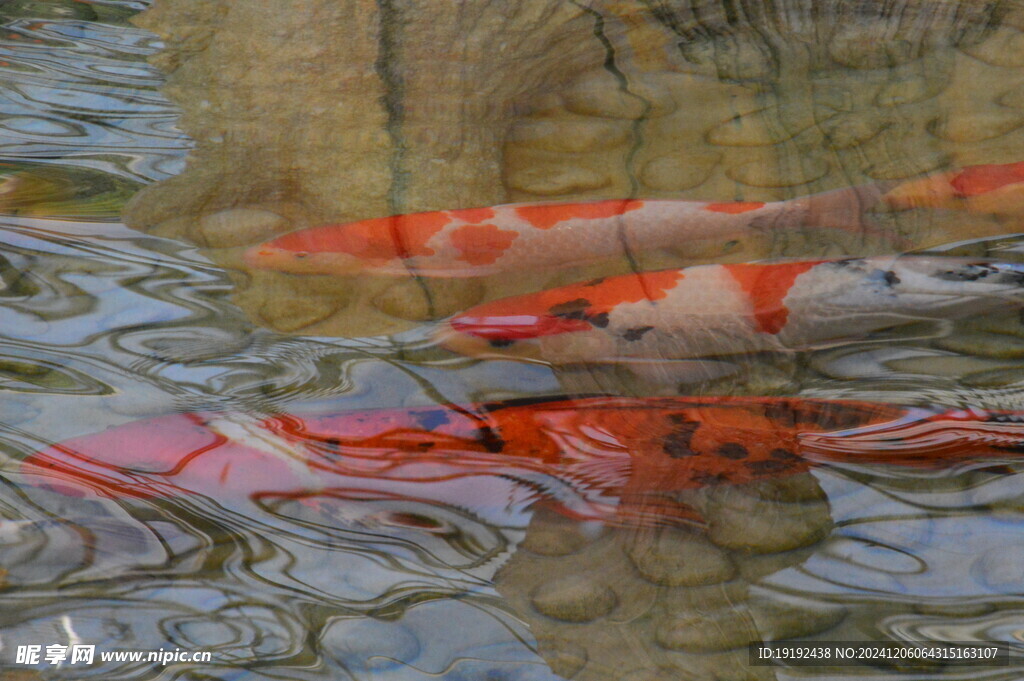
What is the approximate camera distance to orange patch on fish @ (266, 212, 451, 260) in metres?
1.84

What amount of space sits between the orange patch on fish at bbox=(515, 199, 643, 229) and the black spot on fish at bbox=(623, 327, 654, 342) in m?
0.42

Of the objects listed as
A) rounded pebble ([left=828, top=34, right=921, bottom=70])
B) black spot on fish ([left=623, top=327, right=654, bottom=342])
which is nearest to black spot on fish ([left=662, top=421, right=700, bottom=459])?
black spot on fish ([left=623, top=327, right=654, bottom=342])

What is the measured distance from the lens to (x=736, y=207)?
77.2 inches

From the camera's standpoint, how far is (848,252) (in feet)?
5.94

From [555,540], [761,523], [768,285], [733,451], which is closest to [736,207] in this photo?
[768,285]

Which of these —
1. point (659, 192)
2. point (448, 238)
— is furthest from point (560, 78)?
point (448, 238)

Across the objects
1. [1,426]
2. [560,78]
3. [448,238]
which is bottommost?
[1,426]

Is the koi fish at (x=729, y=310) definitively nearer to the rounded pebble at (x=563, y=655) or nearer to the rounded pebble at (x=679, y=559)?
the rounded pebble at (x=679, y=559)

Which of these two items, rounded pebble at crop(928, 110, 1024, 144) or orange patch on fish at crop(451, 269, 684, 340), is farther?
rounded pebble at crop(928, 110, 1024, 144)

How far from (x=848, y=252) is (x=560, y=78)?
101cm

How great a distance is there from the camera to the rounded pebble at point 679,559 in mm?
1237

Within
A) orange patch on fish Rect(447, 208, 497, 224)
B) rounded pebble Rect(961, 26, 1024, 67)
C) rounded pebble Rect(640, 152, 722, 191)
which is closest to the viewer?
orange patch on fish Rect(447, 208, 497, 224)

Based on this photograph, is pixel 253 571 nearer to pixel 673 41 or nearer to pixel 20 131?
pixel 20 131

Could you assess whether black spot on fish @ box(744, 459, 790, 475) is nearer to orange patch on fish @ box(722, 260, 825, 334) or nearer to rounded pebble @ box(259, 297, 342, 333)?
orange patch on fish @ box(722, 260, 825, 334)
